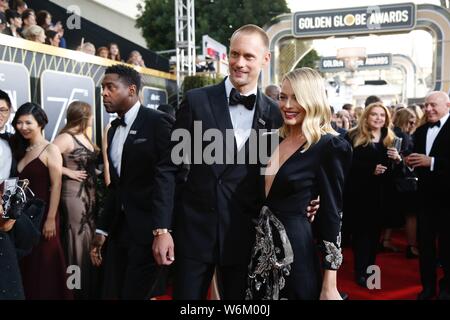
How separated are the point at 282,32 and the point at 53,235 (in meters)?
10.8

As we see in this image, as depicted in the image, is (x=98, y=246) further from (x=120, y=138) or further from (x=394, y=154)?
(x=394, y=154)

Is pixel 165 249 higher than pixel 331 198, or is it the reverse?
pixel 331 198

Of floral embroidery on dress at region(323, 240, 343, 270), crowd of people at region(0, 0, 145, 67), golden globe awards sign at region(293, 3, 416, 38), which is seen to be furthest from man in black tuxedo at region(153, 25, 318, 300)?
golden globe awards sign at region(293, 3, 416, 38)

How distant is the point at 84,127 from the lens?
3561mm

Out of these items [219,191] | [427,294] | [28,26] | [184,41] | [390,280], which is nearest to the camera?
[219,191]

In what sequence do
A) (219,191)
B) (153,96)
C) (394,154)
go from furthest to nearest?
(153,96) < (394,154) < (219,191)

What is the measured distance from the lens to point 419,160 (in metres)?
3.60

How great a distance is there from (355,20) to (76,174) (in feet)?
35.7

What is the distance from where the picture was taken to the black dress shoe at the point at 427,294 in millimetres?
3629

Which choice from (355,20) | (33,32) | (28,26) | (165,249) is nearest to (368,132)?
(165,249)

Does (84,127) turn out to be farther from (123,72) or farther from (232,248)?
(232,248)

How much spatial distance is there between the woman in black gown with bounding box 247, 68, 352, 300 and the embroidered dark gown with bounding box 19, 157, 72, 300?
6.00 feet

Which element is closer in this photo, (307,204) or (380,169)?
(307,204)

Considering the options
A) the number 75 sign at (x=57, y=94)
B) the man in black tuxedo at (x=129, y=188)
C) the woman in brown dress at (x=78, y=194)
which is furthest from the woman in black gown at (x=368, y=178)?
the number 75 sign at (x=57, y=94)
